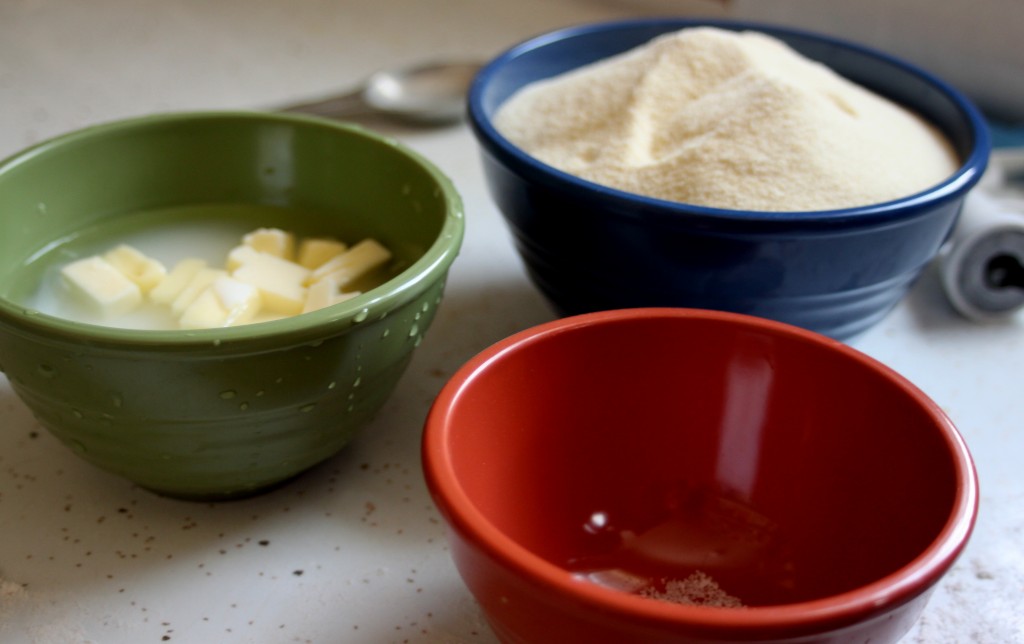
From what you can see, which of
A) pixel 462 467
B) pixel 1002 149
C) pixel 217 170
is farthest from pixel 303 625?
pixel 1002 149

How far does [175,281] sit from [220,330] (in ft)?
0.62

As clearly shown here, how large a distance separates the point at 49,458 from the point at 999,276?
682 mm

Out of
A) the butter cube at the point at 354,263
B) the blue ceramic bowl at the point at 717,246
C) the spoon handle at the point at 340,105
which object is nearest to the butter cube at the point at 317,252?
the butter cube at the point at 354,263

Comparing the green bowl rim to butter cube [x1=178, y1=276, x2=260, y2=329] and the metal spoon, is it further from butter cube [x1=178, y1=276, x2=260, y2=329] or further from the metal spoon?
the metal spoon

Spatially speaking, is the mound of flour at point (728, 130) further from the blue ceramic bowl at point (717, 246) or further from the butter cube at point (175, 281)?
the butter cube at point (175, 281)

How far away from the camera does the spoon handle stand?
1007 millimetres

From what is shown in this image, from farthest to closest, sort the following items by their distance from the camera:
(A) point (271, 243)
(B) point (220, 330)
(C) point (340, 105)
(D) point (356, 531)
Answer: (C) point (340, 105), (A) point (271, 243), (D) point (356, 531), (B) point (220, 330)

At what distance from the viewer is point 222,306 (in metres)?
0.58

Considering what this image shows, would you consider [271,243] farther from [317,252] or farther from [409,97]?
[409,97]

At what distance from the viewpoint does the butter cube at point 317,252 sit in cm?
66

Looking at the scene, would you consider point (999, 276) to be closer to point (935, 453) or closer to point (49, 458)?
point (935, 453)

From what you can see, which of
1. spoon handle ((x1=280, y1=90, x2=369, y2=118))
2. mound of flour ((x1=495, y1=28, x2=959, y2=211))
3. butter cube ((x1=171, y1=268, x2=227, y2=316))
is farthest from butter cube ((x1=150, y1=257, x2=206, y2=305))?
spoon handle ((x1=280, y1=90, x2=369, y2=118))

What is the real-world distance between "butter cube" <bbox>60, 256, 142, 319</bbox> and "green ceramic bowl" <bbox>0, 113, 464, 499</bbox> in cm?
3

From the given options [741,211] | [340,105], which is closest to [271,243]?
[741,211]
